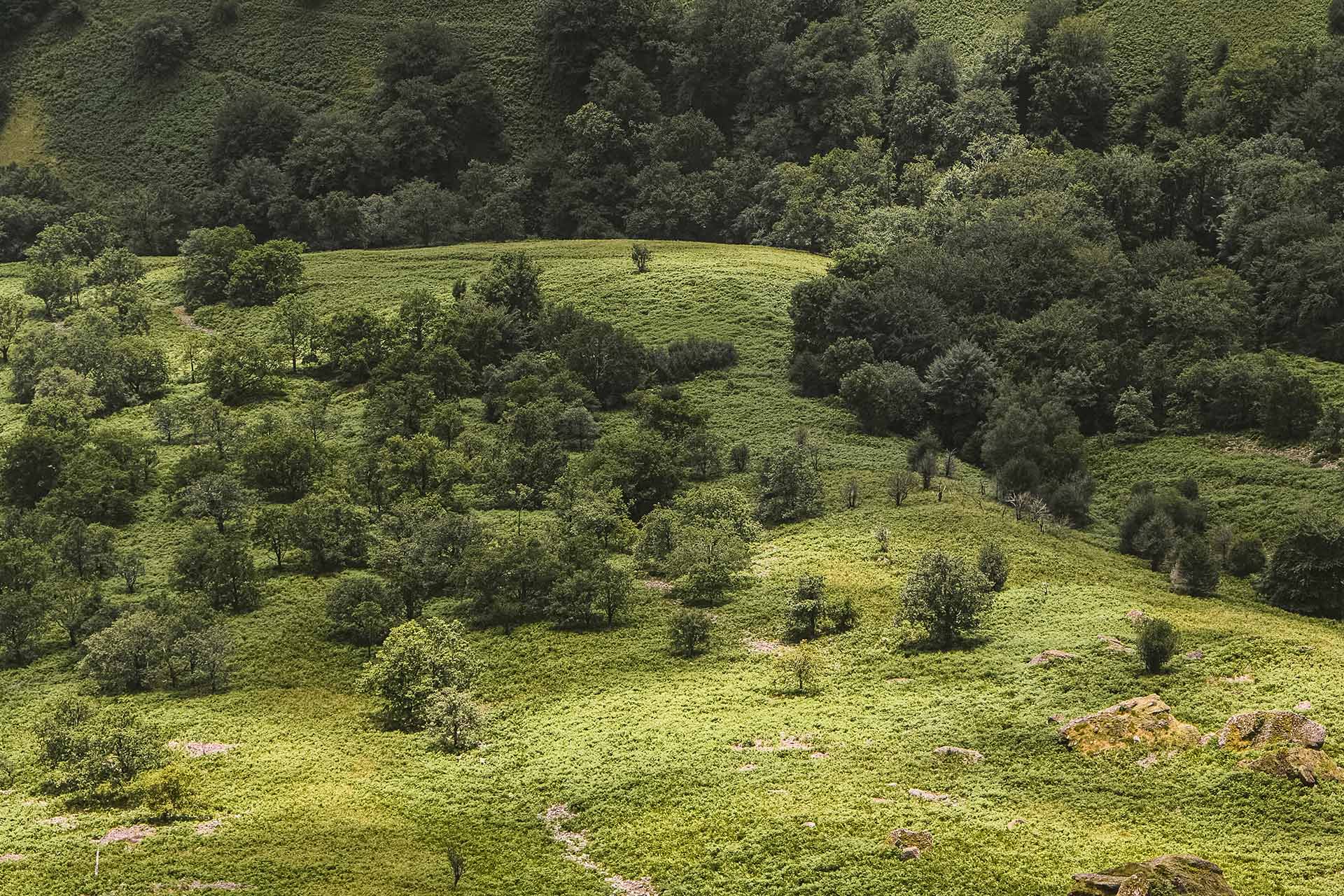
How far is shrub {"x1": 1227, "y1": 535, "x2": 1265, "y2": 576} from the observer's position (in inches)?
2825

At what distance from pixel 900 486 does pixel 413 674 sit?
32.0 meters

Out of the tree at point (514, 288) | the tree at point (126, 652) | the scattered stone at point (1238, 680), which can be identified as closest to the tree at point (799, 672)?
the scattered stone at point (1238, 680)

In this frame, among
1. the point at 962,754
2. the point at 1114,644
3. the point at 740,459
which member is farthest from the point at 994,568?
the point at 740,459

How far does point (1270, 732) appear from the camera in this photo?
136ft

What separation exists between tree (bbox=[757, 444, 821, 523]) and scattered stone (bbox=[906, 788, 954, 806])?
33409 millimetres

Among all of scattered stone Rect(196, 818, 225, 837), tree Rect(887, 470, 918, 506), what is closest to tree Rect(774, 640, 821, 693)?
scattered stone Rect(196, 818, 225, 837)

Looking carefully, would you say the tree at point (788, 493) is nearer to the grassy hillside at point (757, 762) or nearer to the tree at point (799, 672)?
the grassy hillside at point (757, 762)

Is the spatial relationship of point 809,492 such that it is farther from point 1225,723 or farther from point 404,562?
point 1225,723

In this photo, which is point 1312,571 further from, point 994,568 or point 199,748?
point 199,748

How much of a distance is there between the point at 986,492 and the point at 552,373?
30.2 metres

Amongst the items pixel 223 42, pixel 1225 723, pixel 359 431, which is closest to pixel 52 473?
pixel 359 431

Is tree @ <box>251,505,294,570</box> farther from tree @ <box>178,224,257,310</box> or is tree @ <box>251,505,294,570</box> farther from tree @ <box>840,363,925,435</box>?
tree @ <box>178,224,257,310</box>

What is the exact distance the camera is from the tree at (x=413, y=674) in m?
54.1

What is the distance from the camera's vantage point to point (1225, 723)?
4331 cm
